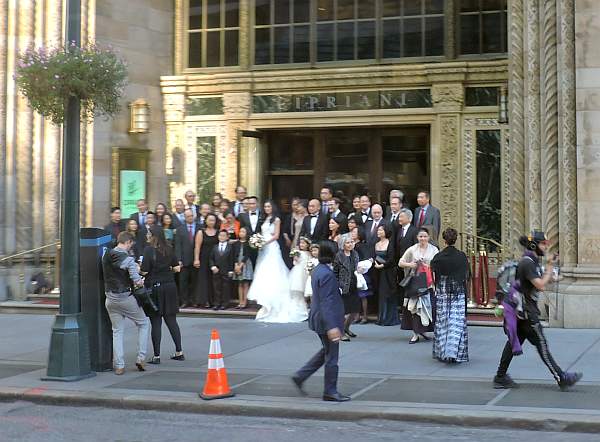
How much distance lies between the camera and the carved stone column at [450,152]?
17.2m

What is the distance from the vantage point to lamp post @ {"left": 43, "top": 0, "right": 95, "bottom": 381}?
10.3 m

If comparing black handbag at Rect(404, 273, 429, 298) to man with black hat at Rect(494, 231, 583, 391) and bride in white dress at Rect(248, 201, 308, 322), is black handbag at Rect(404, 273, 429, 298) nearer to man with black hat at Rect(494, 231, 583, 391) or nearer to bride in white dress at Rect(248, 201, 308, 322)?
man with black hat at Rect(494, 231, 583, 391)

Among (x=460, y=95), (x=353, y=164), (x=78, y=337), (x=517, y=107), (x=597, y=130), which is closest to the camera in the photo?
(x=78, y=337)

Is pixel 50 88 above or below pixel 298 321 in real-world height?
above

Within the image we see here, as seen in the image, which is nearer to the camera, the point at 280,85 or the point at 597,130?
the point at 597,130

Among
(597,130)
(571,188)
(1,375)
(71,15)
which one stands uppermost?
(71,15)

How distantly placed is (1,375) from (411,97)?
10083 mm

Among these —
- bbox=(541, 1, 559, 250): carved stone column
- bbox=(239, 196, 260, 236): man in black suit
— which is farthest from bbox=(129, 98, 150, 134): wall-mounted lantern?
bbox=(541, 1, 559, 250): carved stone column

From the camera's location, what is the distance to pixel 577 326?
13.2 metres

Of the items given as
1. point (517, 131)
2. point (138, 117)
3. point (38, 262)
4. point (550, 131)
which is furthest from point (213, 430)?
point (138, 117)

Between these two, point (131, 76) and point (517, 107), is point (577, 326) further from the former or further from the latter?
point (131, 76)

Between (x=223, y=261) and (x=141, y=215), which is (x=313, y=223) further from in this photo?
(x=141, y=215)

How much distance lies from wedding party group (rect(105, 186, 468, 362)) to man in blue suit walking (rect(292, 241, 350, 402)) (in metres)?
2.42

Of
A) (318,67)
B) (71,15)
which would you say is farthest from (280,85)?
(71,15)
